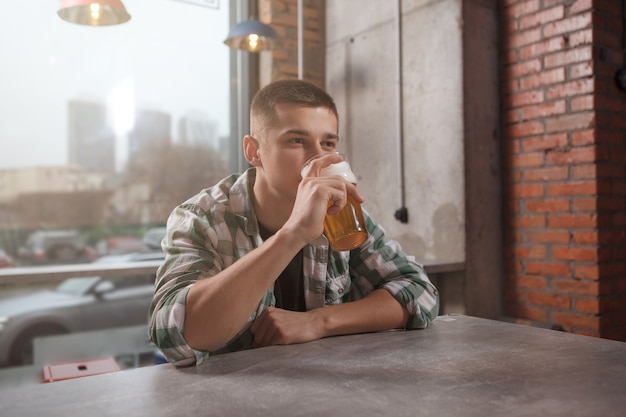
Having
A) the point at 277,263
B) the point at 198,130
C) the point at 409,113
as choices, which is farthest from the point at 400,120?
the point at 277,263

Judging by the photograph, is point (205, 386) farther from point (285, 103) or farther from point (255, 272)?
point (285, 103)

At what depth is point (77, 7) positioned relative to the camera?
103 inches

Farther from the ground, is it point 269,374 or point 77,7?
point 77,7

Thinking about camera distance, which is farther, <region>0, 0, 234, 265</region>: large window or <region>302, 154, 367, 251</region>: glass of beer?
<region>0, 0, 234, 265</region>: large window

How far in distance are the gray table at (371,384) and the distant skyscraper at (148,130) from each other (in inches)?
102

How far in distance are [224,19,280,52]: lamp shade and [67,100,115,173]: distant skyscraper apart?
91 cm

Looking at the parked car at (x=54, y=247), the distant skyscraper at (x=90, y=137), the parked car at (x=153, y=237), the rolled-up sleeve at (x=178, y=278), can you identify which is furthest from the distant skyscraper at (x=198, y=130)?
the rolled-up sleeve at (x=178, y=278)

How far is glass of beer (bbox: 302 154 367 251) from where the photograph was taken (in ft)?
4.21

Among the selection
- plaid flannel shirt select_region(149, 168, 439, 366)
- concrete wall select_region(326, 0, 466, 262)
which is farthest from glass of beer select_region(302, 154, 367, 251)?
concrete wall select_region(326, 0, 466, 262)

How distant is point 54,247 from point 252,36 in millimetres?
1676

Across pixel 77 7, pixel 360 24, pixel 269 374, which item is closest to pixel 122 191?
pixel 77 7

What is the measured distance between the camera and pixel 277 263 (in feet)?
3.99

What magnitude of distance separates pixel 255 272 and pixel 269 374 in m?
0.29

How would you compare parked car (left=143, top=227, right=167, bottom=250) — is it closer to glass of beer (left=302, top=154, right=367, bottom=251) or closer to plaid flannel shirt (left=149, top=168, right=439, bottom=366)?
plaid flannel shirt (left=149, top=168, right=439, bottom=366)
